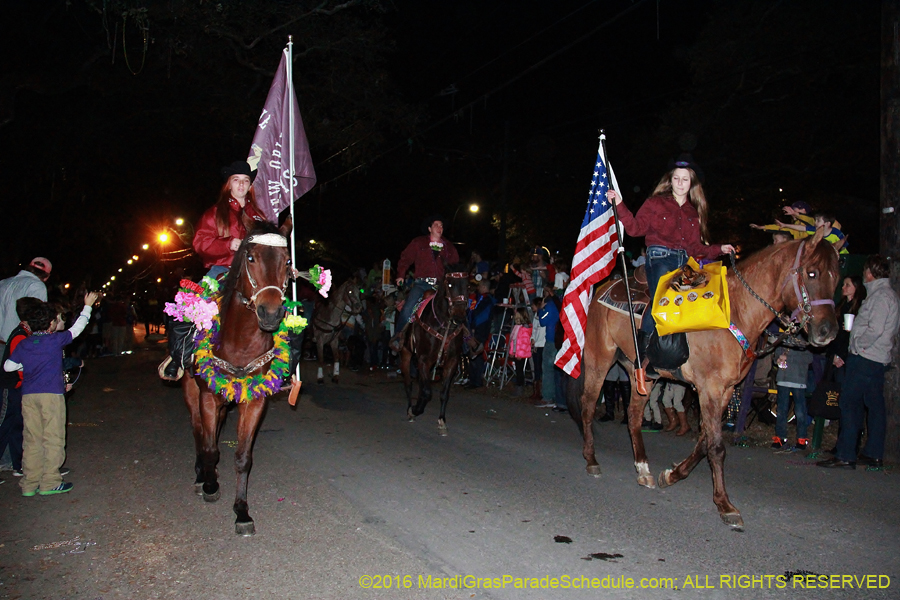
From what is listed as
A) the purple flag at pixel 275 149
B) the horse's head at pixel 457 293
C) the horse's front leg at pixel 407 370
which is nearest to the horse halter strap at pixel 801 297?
the horse's head at pixel 457 293

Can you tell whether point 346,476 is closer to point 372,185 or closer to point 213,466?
point 213,466

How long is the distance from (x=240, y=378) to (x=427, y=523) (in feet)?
6.65

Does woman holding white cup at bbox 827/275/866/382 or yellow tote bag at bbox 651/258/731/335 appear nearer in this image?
yellow tote bag at bbox 651/258/731/335

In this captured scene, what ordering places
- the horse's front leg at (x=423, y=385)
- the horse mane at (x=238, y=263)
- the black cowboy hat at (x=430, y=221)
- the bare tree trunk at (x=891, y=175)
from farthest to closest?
the black cowboy hat at (x=430, y=221) < the horse's front leg at (x=423, y=385) < the bare tree trunk at (x=891, y=175) < the horse mane at (x=238, y=263)

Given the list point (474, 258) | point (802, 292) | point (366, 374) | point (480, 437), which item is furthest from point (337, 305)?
point (802, 292)

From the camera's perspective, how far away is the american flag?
770 cm

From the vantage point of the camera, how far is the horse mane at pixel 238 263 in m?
5.57

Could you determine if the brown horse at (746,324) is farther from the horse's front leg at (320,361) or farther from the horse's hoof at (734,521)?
the horse's front leg at (320,361)

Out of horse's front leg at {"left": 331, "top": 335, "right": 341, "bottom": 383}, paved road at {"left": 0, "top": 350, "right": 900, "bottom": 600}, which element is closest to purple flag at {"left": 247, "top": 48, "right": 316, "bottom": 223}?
paved road at {"left": 0, "top": 350, "right": 900, "bottom": 600}

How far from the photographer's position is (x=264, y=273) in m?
5.32

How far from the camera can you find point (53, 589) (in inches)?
171

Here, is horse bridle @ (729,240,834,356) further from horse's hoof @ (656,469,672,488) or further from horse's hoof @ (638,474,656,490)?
horse's hoof @ (638,474,656,490)

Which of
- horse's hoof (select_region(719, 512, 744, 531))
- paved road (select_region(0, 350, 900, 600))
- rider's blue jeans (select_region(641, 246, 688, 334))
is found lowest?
paved road (select_region(0, 350, 900, 600))

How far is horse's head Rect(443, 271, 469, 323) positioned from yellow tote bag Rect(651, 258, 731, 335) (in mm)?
4093
